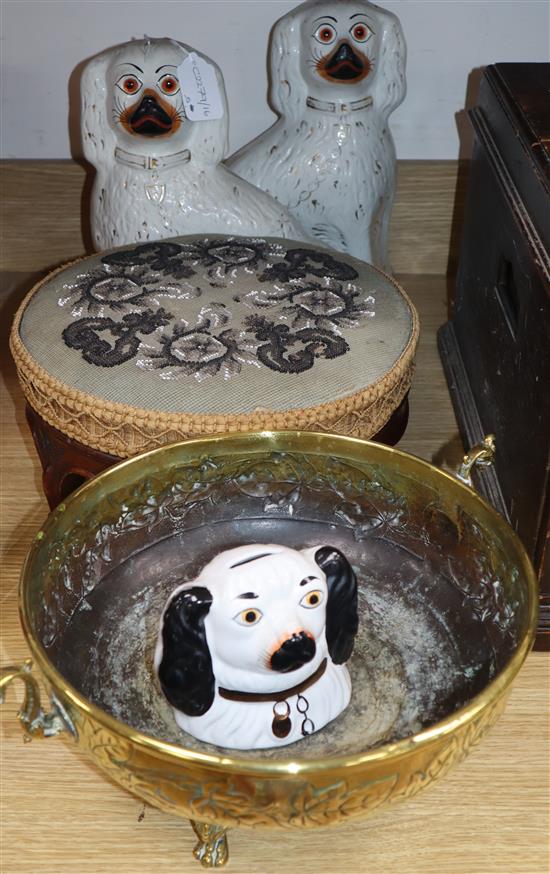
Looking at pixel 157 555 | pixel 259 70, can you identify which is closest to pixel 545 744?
pixel 157 555

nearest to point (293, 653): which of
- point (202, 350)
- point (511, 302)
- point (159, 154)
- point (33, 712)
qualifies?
point (33, 712)

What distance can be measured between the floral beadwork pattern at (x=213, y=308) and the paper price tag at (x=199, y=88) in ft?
0.48

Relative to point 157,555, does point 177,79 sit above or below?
above

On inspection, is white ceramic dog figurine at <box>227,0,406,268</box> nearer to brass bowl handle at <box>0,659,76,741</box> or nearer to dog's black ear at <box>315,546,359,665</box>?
dog's black ear at <box>315,546,359,665</box>

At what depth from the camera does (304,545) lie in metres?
0.87

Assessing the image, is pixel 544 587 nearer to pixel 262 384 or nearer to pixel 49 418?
pixel 262 384

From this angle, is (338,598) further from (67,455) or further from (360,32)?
(360,32)

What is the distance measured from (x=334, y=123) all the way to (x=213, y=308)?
0.38m

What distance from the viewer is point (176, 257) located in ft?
3.59

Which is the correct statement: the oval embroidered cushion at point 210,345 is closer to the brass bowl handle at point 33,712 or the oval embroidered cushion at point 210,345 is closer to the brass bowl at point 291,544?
the brass bowl at point 291,544

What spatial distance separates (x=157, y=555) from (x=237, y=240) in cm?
41

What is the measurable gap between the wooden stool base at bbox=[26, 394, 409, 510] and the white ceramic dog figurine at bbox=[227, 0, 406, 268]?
36cm

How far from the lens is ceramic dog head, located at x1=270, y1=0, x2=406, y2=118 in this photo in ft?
3.97

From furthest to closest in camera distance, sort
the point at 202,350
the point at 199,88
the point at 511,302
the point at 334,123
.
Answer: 1. the point at 334,123
2. the point at 199,88
3. the point at 511,302
4. the point at 202,350
